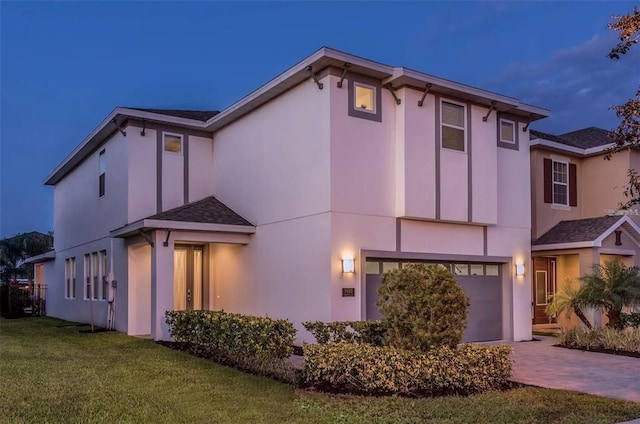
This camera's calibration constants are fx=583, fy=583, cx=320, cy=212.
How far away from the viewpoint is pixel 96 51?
54.3 metres

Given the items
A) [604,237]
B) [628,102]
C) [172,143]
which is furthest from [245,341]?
[604,237]

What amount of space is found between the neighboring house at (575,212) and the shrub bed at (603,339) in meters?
2.80

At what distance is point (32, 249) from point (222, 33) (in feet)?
83.3

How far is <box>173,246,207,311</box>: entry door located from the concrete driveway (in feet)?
28.7

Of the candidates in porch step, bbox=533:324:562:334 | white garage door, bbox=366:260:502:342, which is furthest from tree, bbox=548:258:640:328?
→ porch step, bbox=533:324:562:334

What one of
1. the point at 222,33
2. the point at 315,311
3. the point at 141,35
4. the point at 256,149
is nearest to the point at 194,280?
the point at 256,149

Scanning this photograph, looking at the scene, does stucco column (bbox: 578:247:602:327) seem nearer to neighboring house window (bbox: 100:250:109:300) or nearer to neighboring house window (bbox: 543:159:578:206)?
neighboring house window (bbox: 543:159:578:206)

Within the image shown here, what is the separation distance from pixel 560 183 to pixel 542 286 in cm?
348

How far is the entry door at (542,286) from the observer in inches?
755

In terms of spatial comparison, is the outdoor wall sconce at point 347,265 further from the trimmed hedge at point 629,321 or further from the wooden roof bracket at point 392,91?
the trimmed hedge at point 629,321

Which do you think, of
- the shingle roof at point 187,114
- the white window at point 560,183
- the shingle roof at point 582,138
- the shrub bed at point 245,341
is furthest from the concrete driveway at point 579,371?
the shingle roof at point 187,114

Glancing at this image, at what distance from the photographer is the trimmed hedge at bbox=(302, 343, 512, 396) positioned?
7.89 meters

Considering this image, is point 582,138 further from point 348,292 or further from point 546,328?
point 348,292

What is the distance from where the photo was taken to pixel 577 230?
16.8 m
